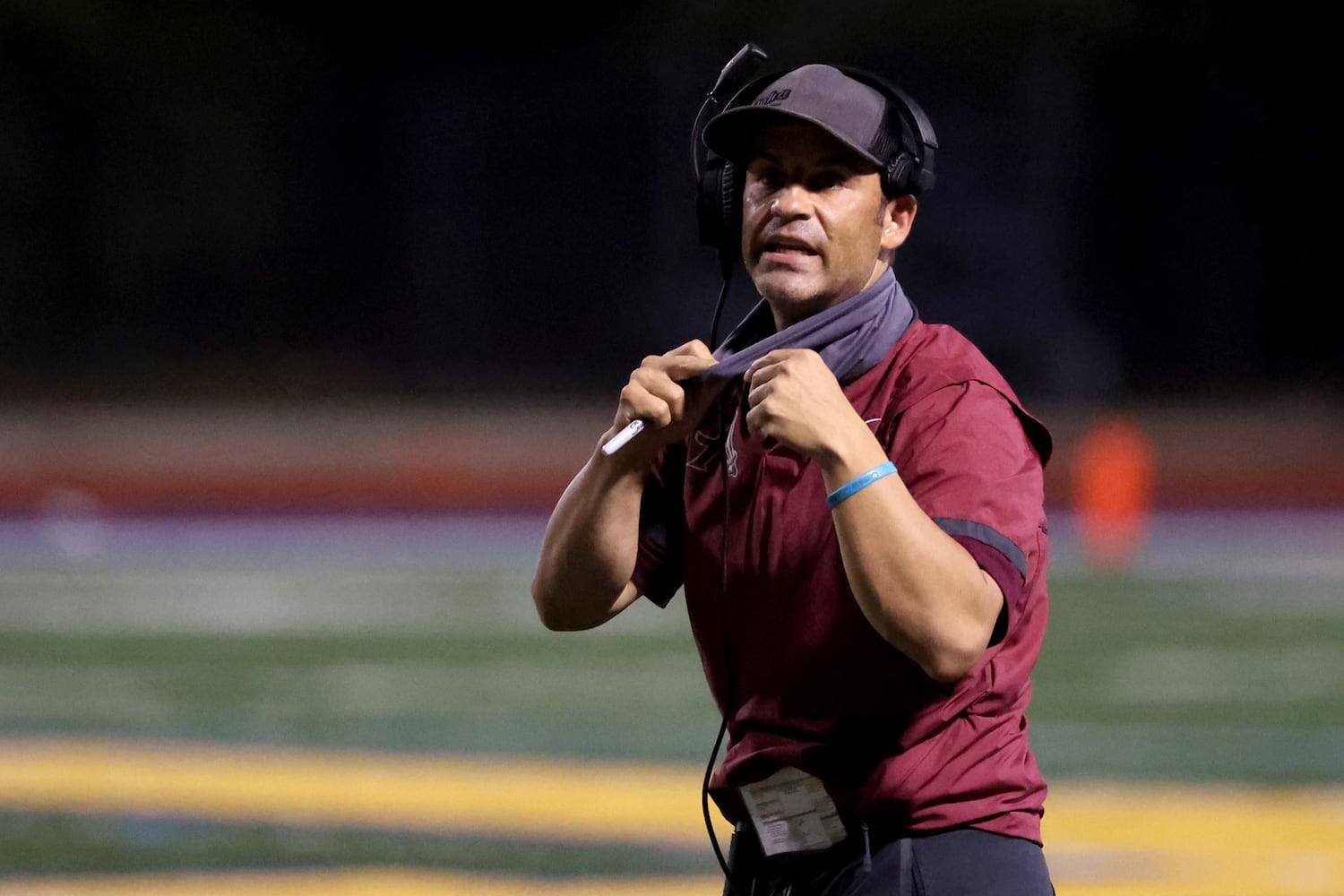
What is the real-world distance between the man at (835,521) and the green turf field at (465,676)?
362cm

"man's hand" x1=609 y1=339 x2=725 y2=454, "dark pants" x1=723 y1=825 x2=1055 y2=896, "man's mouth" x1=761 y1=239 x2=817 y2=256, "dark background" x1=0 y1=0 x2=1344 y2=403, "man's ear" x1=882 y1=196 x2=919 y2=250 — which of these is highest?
"dark background" x1=0 y1=0 x2=1344 y2=403

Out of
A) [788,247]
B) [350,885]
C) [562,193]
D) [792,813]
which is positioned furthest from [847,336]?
[562,193]

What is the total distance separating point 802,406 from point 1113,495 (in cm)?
1324

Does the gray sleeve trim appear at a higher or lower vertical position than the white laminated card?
higher

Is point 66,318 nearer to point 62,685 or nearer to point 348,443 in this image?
point 348,443

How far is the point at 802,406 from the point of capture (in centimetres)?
243

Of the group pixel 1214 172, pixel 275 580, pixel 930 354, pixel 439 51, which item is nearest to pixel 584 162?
pixel 439 51

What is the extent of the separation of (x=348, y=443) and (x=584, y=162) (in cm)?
456

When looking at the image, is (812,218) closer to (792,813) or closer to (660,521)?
(660,521)

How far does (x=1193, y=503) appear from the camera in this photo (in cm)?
1745

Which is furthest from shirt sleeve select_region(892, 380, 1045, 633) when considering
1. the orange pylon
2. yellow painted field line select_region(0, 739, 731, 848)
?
the orange pylon

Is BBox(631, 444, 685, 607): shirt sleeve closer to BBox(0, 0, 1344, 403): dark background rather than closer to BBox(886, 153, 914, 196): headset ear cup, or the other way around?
BBox(886, 153, 914, 196): headset ear cup

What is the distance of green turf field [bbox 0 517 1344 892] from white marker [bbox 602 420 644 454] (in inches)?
145

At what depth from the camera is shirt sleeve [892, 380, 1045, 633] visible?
2.44 metres
